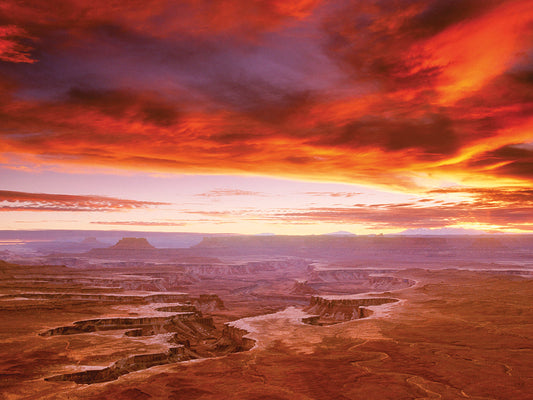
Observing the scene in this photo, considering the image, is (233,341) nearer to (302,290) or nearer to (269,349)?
(269,349)

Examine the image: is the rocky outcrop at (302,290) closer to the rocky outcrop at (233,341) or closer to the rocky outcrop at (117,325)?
the rocky outcrop at (117,325)

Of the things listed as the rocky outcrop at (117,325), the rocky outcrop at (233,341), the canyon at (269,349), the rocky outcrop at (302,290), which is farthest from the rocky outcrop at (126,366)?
the rocky outcrop at (302,290)

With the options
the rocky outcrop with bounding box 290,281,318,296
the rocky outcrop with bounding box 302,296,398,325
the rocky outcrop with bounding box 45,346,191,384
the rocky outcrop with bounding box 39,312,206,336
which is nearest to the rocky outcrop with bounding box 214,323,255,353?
the rocky outcrop with bounding box 45,346,191,384

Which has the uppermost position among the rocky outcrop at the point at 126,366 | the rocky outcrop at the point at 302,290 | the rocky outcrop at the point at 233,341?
the rocky outcrop at the point at 126,366

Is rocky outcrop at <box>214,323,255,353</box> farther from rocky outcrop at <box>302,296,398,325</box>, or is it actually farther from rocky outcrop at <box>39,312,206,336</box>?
rocky outcrop at <box>302,296,398,325</box>

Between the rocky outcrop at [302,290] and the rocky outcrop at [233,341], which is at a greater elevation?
the rocky outcrop at [233,341]

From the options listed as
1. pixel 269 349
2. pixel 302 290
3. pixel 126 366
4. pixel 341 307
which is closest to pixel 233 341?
pixel 269 349

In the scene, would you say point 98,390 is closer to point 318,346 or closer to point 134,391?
point 134,391

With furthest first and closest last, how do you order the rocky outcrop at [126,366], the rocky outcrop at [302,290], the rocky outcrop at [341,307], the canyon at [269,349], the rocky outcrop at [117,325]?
1. the rocky outcrop at [302,290]
2. the rocky outcrop at [341,307]
3. the rocky outcrop at [117,325]
4. the rocky outcrop at [126,366]
5. the canyon at [269,349]

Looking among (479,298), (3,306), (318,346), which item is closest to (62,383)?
(318,346)

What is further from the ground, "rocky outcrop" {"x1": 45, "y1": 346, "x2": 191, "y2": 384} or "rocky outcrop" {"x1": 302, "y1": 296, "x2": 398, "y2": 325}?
"rocky outcrop" {"x1": 45, "y1": 346, "x2": 191, "y2": 384}

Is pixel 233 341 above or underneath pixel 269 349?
underneath
